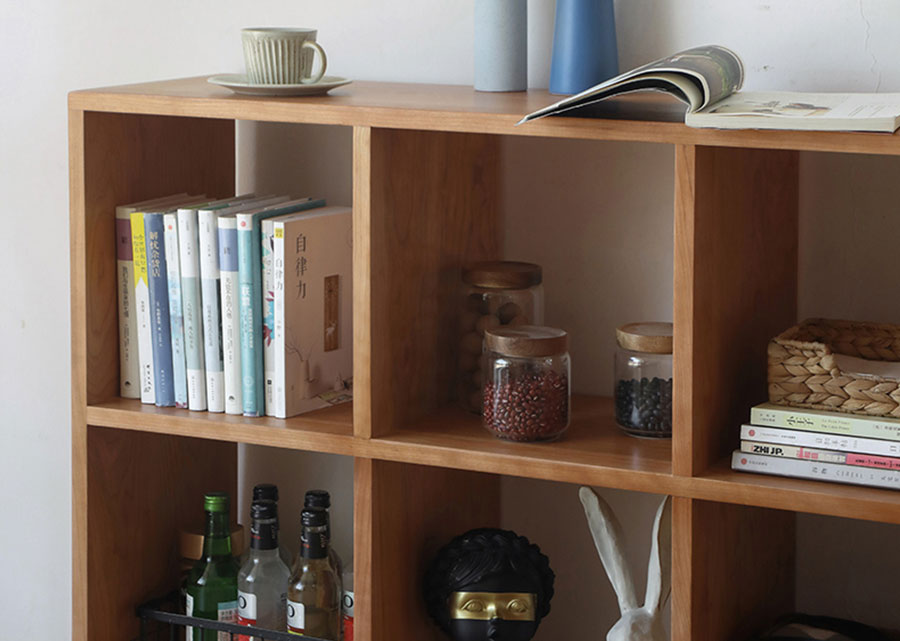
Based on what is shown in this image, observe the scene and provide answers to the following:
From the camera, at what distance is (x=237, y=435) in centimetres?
159

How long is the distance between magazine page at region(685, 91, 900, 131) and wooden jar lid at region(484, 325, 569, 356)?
0.36 m

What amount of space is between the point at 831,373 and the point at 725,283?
156mm

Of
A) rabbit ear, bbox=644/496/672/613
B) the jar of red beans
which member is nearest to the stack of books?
rabbit ear, bbox=644/496/672/613

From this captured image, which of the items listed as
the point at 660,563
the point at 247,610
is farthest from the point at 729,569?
the point at 247,610

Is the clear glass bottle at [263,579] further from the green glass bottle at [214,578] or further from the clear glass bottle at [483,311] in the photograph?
the clear glass bottle at [483,311]

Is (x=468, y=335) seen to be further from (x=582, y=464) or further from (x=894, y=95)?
(x=894, y=95)

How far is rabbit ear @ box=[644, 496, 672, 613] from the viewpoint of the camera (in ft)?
4.78

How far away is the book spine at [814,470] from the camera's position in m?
1.31

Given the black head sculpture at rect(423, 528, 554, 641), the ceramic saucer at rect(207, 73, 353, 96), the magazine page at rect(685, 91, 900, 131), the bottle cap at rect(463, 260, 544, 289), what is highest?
the ceramic saucer at rect(207, 73, 353, 96)

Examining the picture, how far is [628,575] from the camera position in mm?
1505

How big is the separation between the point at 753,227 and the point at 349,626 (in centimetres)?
76

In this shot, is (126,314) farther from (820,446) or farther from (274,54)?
(820,446)

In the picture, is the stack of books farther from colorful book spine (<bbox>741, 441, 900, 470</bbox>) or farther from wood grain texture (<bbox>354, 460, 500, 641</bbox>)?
wood grain texture (<bbox>354, 460, 500, 641</bbox>)

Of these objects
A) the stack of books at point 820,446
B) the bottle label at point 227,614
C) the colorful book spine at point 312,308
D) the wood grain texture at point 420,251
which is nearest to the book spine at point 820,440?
the stack of books at point 820,446
